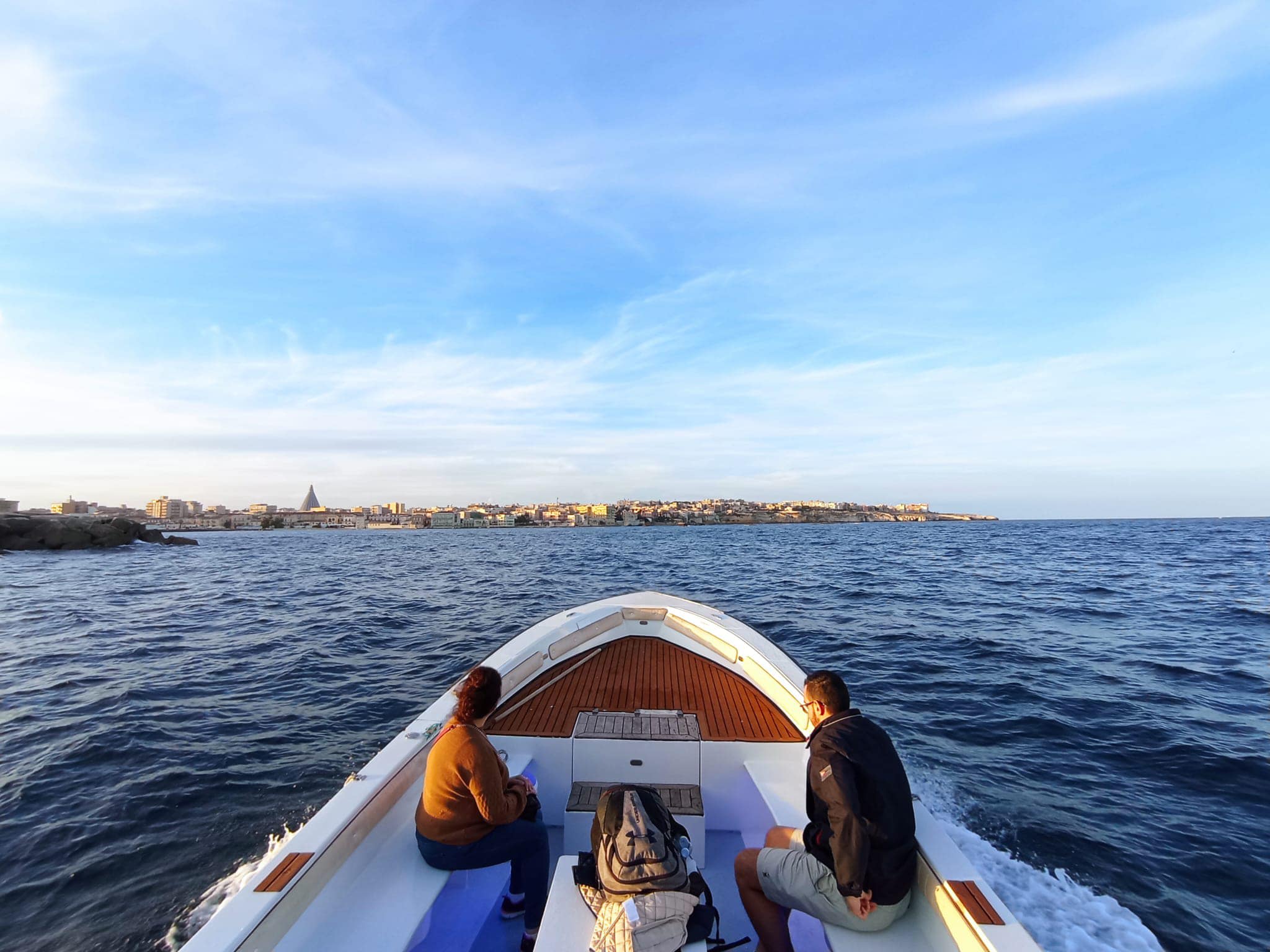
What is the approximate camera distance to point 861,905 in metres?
2.33

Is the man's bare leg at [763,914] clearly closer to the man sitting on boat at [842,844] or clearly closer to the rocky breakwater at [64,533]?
the man sitting on boat at [842,844]

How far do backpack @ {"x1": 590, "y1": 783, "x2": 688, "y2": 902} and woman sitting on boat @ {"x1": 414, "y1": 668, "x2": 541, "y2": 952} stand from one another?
602 mm

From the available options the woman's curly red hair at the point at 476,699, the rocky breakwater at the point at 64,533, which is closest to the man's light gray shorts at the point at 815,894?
the woman's curly red hair at the point at 476,699

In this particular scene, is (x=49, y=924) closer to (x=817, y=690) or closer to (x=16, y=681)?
(x=817, y=690)

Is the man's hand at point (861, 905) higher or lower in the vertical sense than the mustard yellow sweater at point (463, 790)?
lower

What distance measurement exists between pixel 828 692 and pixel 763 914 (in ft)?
3.34

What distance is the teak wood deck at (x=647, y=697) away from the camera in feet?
14.2

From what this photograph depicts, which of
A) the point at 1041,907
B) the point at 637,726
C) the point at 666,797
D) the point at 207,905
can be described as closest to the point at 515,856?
the point at 666,797

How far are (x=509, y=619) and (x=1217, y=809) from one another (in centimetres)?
1167

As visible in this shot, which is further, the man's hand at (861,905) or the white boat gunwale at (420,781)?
the man's hand at (861,905)

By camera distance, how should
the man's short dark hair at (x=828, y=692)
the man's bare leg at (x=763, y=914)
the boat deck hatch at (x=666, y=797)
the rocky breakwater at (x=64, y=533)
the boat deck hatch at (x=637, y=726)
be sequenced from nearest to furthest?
the man's short dark hair at (x=828, y=692)
the man's bare leg at (x=763, y=914)
the boat deck hatch at (x=666, y=797)
the boat deck hatch at (x=637, y=726)
the rocky breakwater at (x=64, y=533)

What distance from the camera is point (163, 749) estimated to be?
6559 millimetres

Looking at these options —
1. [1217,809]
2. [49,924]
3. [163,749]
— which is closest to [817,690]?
[49,924]

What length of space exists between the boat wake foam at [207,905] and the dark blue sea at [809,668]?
0.02 m
